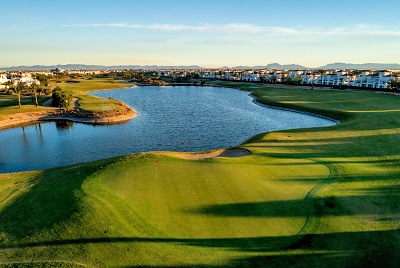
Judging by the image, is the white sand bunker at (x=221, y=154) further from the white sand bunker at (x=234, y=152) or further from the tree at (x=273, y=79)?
the tree at (x=273, y=79)

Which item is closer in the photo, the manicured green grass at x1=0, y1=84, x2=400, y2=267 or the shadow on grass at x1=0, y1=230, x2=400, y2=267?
the shadow on grass at x1=0, y1=230, x2=400, y2=267

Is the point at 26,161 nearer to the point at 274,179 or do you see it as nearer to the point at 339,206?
the point at 274,179

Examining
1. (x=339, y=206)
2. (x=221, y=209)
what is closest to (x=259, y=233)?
(x=221, y=209)

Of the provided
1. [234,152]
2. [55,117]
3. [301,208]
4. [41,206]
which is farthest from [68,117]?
[301,208]

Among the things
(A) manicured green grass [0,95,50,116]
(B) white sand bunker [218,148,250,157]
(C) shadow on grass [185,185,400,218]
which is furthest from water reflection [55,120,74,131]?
(C) shadow on grass [185,185,400,218]

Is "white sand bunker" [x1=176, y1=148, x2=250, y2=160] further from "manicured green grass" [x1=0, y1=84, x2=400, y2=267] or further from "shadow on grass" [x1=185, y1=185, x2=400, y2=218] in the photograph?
"shadow on grass" [x1=185, y1=185, x2=400, y2=218]

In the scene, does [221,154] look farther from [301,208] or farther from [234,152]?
[301,208]
